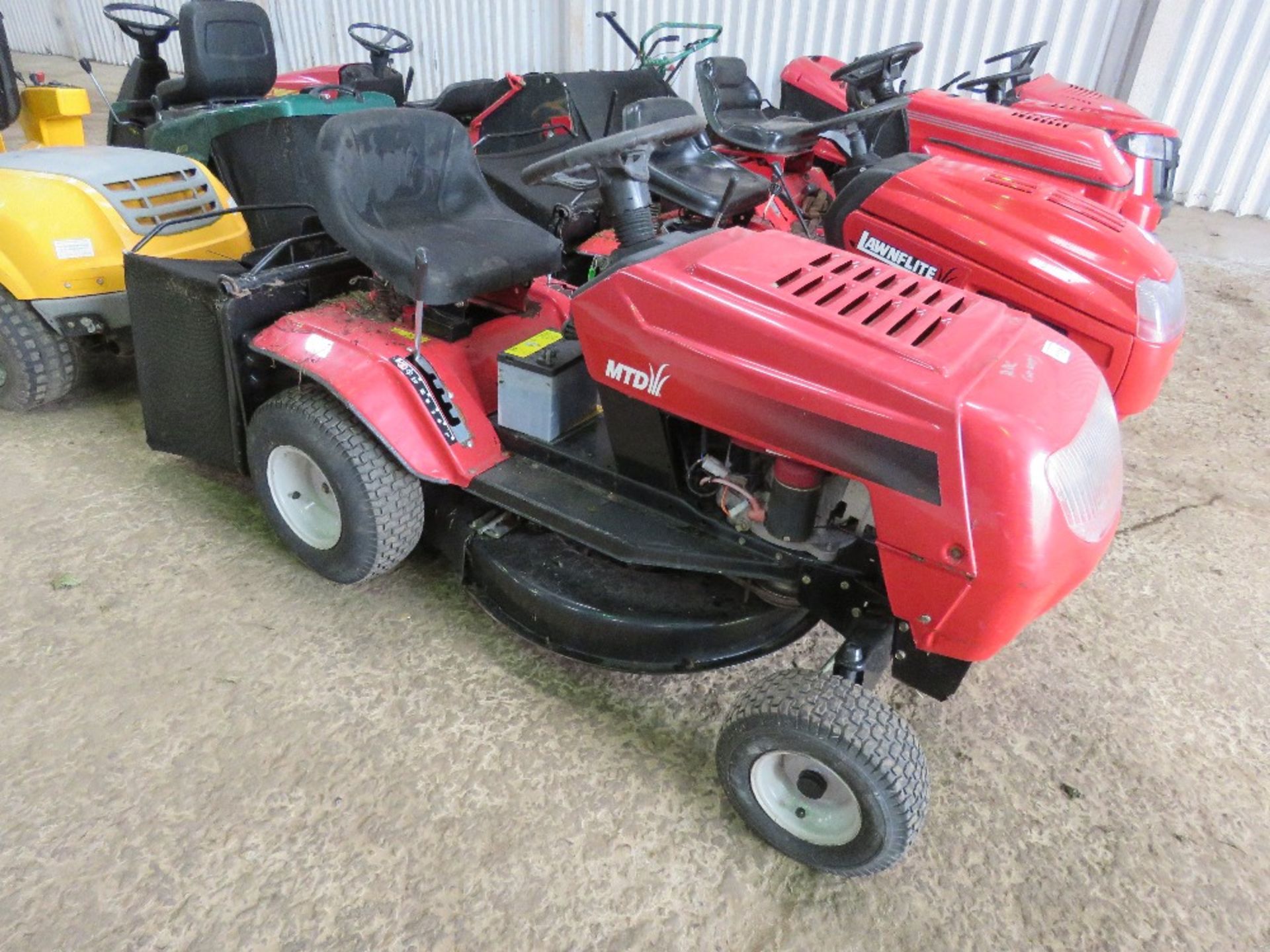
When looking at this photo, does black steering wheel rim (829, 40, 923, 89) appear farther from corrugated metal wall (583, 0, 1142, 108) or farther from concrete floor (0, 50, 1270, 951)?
corrugated metal wall (583, 0, 1142, 108)

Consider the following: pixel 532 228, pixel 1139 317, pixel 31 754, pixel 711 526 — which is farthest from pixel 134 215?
pixel 1139 317

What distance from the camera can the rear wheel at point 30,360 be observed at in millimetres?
2428

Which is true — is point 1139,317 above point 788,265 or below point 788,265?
below

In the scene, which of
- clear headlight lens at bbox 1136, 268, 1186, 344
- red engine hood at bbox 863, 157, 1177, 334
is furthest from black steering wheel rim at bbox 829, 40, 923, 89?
clear headlight lens at bbox 1136, 268, 1186, 344

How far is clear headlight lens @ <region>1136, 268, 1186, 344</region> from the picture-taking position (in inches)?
84.3

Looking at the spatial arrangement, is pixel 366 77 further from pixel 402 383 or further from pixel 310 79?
pixel 402 383

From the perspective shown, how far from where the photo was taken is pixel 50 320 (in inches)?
95.3

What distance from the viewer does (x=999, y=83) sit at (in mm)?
4012

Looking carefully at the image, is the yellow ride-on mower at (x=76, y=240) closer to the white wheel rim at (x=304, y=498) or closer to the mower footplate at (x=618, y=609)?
the white wheel rim at (x=304, y=498)

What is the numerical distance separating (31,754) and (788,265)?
1.64 m

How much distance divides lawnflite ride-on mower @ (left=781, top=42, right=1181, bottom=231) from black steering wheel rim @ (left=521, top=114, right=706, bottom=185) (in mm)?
1836

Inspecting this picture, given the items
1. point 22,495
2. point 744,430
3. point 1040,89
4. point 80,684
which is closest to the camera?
point 744,430

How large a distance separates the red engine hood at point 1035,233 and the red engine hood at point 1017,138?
2.78 feet

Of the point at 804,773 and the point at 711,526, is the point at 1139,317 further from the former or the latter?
the point at 804,773
